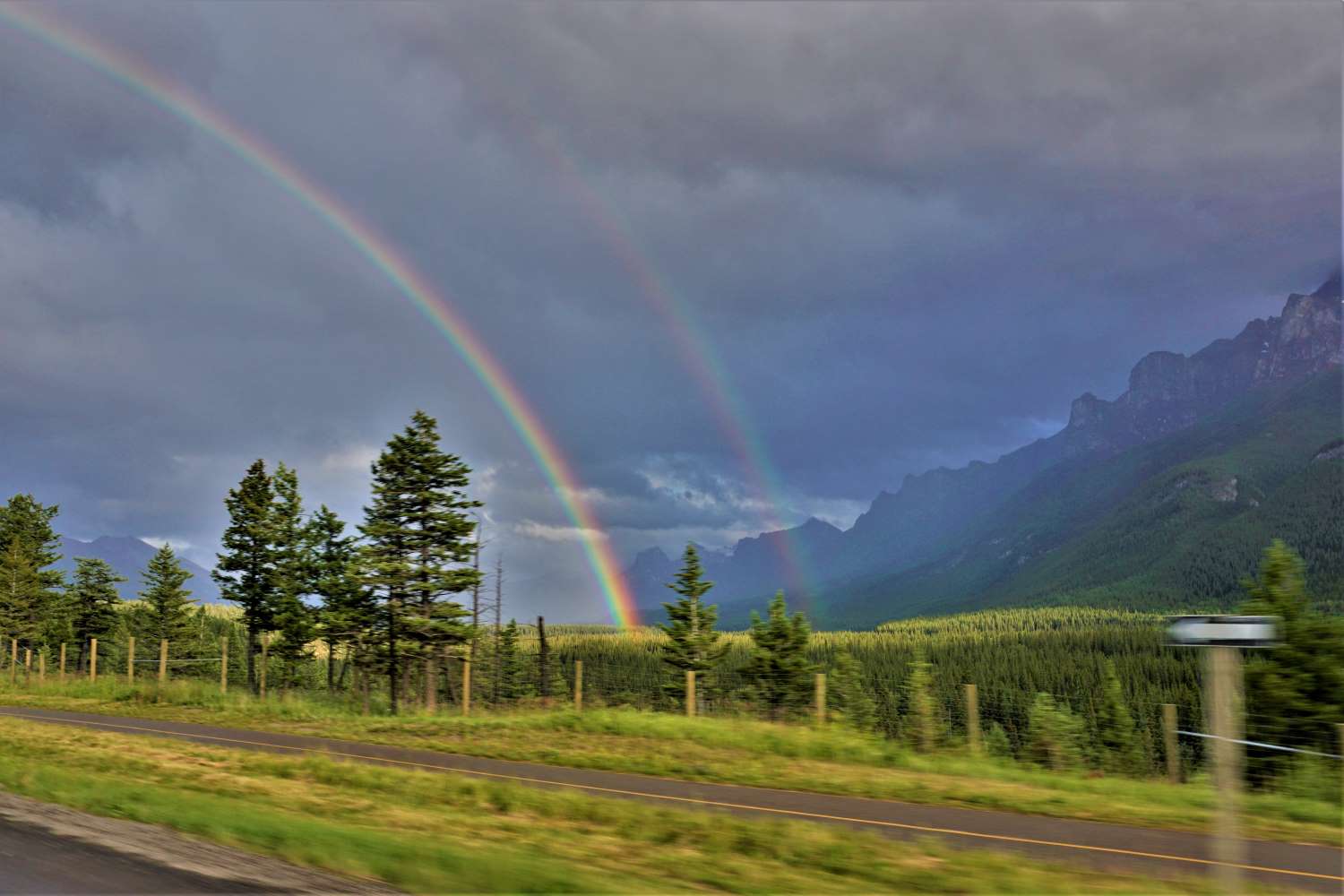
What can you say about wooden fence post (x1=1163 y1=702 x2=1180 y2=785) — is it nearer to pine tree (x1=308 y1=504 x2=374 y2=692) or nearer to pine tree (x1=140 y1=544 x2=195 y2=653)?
pine tree (x1=308 y1=504 x2=374 y2=692)

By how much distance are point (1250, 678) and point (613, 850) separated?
28.1 meters

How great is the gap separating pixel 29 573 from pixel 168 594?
10.6 metres

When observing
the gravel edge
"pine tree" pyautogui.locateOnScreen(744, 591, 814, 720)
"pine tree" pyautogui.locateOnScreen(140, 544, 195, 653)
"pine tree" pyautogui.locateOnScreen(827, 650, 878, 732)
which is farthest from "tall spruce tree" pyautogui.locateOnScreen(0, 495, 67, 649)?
the gravel edge

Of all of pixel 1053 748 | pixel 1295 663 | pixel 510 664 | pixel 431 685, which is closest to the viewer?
pixel 1053 748

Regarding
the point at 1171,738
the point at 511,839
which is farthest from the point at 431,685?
the point at 511,839

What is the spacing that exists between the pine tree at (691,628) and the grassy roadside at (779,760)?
39519 mm

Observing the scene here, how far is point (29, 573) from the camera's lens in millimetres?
72375

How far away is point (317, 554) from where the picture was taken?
194 feet

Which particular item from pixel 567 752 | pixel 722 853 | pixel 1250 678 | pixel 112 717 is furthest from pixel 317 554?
pixel 722 853

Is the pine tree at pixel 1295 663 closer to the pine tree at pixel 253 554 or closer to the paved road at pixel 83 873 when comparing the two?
the paved road at pixel 83 873

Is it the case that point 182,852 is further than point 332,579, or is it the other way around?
point 332,579

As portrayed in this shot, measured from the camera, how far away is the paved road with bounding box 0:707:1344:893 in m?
9.98

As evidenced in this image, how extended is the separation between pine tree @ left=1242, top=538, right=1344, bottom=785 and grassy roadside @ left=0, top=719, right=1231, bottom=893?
70.5ft

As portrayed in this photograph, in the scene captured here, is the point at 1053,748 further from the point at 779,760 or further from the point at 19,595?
the point at 19,595
